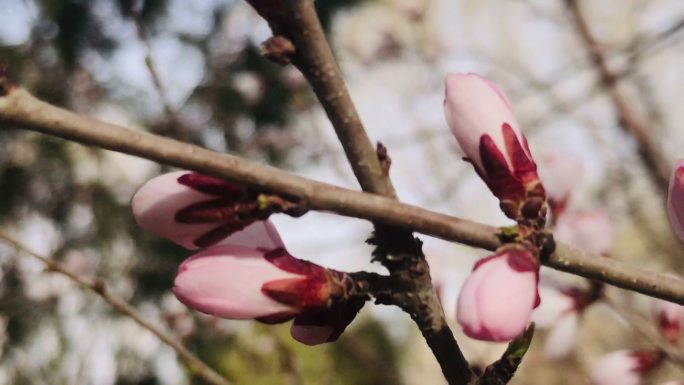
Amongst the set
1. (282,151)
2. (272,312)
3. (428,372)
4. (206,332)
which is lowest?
(428,372)

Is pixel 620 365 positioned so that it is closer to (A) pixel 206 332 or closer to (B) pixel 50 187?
(A) pixel 206 332

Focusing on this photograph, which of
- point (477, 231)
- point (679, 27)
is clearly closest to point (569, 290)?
point (679, 27)

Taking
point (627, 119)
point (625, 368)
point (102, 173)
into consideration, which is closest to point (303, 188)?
point (625, 368)

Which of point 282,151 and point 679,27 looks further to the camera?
point 282,151

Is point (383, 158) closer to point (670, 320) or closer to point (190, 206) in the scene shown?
point (190, 206)

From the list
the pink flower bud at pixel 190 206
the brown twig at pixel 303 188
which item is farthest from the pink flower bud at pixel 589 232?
the pink flower bud at pixel 190 206

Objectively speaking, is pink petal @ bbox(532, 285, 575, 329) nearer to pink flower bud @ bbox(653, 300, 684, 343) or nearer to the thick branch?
pink flower bud @ bbox(653, 300, 684, 343)

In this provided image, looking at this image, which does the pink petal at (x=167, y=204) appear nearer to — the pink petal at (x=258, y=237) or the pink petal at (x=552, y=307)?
the pink petal at (x=258, y=237)
